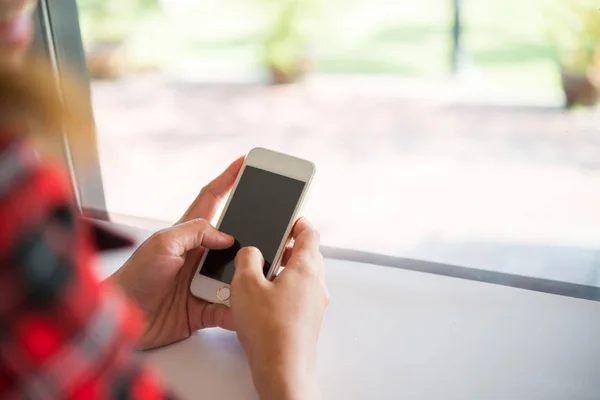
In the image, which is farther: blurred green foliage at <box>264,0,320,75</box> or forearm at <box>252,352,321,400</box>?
blurred green foliage at <box>264,0,320,75</box>

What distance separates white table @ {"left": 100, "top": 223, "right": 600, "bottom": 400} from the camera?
53 cm

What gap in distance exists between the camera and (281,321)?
46 centimetres

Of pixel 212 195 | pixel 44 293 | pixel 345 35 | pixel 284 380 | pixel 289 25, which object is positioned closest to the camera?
pixel 44 293

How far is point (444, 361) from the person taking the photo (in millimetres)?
556

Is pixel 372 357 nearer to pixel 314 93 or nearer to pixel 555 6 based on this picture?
pixel 555 6

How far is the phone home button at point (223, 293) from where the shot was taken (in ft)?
1.92

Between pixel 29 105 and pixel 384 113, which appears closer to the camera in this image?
pixel 29 105

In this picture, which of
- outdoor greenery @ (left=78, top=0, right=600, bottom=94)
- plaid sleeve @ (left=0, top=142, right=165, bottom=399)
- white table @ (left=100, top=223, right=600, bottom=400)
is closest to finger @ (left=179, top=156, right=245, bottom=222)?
white table @ (left=100, top=223, right=600, bottom=400)

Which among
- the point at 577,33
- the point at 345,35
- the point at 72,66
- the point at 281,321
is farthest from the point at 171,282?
the point at 345,35

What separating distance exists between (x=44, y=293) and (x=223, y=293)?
0.36 meters

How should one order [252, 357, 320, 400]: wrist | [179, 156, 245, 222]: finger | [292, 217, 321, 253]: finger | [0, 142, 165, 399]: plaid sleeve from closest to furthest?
1. [0, 142, 165, 399]: plaid sleeve
2. [252, 357, 320, 400]: wrist
3. [292, 217, 321, 253]: finger
4. [179, 156, 245, 222]: finger

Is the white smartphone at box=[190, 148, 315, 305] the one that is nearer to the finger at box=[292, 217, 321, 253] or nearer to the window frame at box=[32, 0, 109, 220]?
the finger at box=[292, 217, 321, 253]

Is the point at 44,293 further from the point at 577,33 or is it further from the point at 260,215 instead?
the point at 577,33

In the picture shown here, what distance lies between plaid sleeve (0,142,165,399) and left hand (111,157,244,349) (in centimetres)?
31
